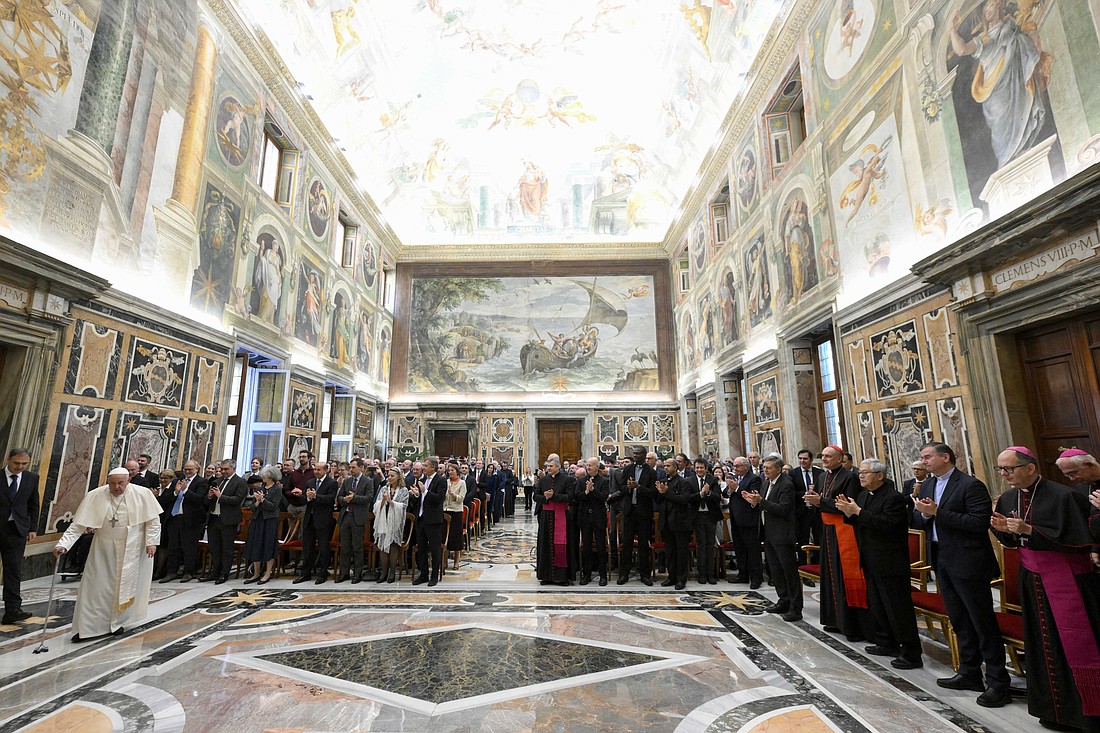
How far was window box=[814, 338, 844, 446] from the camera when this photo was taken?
413 inches

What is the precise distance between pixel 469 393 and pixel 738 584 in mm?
15542

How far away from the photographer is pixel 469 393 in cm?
2141

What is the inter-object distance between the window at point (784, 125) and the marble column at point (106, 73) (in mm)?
12504

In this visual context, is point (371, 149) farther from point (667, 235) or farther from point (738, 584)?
point (738, 584)

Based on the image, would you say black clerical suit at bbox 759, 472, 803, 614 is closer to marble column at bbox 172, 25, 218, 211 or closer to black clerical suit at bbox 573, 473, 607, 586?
black clerical suit at bbox 573, 473, 607, 586

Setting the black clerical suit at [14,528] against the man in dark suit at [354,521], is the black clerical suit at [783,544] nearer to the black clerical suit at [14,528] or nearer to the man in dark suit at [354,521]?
the man in dark suit at [354,521]

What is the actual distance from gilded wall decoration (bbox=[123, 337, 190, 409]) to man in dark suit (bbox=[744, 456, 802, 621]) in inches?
364

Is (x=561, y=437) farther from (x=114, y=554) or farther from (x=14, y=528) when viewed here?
(x=14, y=528)

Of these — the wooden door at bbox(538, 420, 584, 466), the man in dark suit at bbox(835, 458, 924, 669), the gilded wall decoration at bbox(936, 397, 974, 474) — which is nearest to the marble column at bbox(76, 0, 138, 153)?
the man in dark suit at bbox(835, 458, 924, 669)

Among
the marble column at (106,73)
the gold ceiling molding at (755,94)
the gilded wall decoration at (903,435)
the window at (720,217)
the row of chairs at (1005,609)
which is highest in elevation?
the gold ceiling molding at (755,94)

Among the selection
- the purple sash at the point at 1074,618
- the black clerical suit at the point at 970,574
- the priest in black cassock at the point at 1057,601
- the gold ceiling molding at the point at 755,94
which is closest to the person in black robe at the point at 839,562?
the black clerical suit at the point at 970,574

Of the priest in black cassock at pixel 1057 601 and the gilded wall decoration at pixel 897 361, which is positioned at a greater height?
the gilded wall decoration at pixel 897 361

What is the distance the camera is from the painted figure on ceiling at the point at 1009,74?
5.47 metres

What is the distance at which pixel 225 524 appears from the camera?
285 inches
